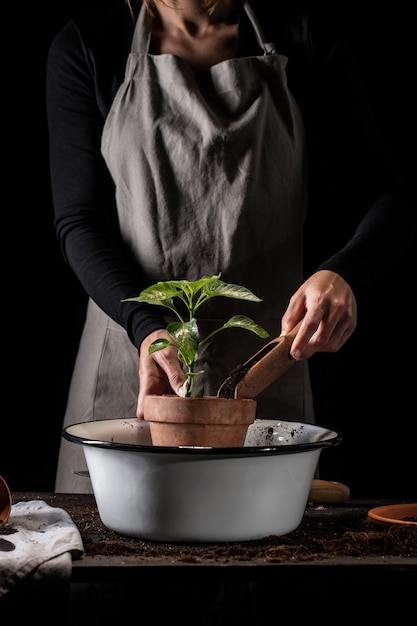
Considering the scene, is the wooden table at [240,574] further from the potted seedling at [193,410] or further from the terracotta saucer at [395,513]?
the potted seedling at [193,410]

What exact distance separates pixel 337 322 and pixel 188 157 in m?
0.44

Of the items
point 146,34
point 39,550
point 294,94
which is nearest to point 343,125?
point 294,94

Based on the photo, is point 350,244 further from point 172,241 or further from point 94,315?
point 94,315

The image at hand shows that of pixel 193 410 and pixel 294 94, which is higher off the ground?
pixel 294 94

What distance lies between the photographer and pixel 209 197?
4.85 ft

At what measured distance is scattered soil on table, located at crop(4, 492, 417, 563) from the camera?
865mm

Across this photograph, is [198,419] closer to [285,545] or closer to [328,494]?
[285,545]

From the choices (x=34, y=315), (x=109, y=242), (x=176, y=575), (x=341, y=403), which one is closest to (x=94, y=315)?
(x=109, y=242)

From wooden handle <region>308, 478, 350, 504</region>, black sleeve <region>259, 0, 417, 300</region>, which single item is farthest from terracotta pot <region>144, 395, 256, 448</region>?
black sleeve <region>259, 0, 417, 300</region>

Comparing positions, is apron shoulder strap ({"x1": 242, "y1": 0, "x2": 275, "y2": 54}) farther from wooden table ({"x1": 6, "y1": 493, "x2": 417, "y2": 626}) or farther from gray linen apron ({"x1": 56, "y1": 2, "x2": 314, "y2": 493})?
wooden table ({"x1": 6, "y1": 493, "x2": 417, "y2": 626})

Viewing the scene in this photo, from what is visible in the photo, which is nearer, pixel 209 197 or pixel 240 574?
pixel 240 574

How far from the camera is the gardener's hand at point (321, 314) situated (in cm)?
115

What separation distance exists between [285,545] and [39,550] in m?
0.25

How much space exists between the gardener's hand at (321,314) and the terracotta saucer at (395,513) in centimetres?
21
